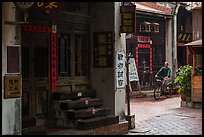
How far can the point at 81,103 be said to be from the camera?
9484 mm

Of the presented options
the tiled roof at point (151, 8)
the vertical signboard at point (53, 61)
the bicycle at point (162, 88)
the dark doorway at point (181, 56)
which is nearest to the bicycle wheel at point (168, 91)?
the bicycle at point (162, 88)

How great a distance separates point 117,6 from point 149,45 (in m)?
10.8

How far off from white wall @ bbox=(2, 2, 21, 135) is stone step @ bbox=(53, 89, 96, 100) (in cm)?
177

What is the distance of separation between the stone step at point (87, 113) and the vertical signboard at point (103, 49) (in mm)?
1245

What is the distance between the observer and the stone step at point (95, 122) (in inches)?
353

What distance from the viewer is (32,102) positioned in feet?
30.0

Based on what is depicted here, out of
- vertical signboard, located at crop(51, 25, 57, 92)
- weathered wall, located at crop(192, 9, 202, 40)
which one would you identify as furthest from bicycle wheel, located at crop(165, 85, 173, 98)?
vertical signboard, located at crop(51, 25, 57, 92)

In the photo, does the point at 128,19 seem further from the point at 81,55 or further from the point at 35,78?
the point at 35,78

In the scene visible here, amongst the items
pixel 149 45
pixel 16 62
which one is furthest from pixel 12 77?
pixel 149 45

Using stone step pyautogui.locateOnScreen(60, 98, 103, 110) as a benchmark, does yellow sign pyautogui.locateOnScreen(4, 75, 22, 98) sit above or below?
above

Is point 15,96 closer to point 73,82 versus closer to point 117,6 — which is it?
point 73,82

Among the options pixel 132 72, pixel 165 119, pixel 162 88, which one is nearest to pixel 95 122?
pixel 165 119

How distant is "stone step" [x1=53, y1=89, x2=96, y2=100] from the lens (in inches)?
371

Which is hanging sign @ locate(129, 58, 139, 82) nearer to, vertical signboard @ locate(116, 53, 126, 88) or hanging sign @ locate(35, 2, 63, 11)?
vertical signboard @ locate(116, 53, 126, 88)
